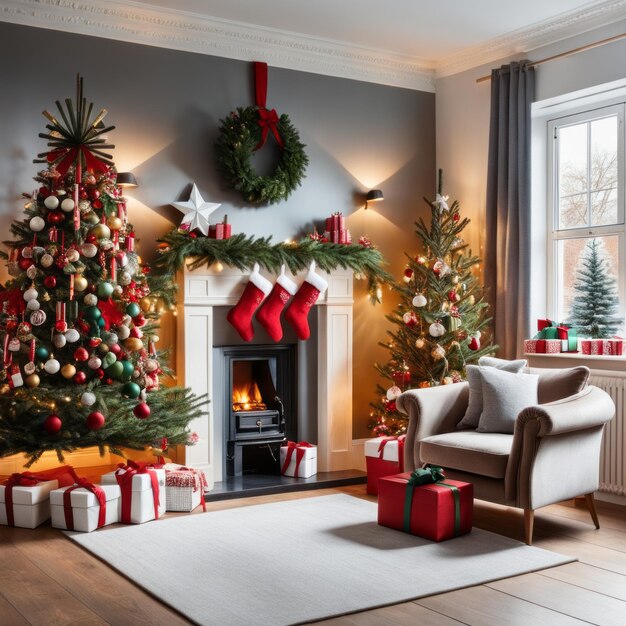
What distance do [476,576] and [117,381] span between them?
224 centimetres

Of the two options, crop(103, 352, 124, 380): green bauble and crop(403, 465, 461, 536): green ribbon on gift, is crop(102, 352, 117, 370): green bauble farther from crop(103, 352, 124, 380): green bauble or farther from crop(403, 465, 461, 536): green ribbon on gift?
crop(403, 465, 461, 536): green ribbon on gift

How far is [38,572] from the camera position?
3.57 meters

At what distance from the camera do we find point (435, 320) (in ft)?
18.6

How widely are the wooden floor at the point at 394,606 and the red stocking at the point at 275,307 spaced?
73.9 inches

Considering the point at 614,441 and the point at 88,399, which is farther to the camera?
the point at 614,441

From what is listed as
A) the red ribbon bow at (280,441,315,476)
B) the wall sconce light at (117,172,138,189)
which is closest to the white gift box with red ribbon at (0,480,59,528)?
the red ribbon bow at (280,441,315,476)

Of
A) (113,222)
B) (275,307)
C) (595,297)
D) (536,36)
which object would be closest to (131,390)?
(113,222)

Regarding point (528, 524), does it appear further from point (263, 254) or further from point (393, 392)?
point (263, 254)

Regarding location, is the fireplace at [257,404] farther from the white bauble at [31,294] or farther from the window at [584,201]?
the window at [584,201]

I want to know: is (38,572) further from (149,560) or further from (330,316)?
(330,316)

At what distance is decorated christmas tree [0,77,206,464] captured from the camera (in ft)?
14.4

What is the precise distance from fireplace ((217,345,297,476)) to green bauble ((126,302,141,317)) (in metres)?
0.94

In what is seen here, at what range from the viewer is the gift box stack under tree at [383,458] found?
509 centimetres

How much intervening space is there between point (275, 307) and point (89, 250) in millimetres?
1415
